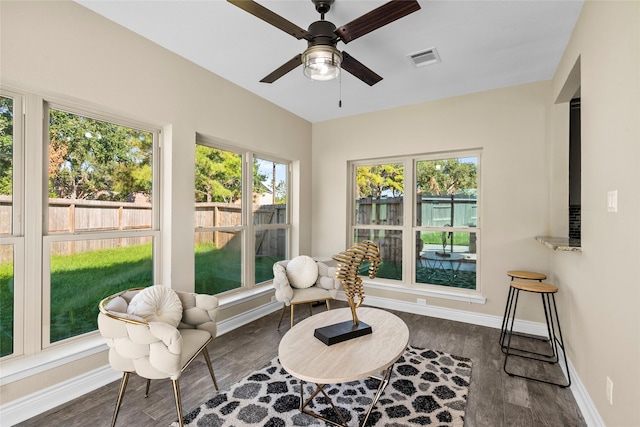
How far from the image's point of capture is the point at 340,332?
1.96m

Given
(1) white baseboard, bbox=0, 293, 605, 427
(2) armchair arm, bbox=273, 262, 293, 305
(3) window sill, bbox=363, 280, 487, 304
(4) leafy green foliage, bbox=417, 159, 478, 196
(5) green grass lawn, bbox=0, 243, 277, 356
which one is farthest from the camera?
(4) leafy green foliage, bbox=417, 159, 478, 196

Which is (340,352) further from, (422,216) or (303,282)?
(422,216)

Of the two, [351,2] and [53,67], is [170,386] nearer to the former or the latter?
[53,67]

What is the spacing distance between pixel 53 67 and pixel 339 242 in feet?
11.5

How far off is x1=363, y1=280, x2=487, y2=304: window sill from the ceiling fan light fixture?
9.56 ft

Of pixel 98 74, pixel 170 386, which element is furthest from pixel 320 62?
pixel 170 386

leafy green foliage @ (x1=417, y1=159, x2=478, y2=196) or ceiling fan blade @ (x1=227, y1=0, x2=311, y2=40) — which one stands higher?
ceiling fan blade @ (x1=227, y1=0, x2=311, y2=40)

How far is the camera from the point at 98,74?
7.18 feet

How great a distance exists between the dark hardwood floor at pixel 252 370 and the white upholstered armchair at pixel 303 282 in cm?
46

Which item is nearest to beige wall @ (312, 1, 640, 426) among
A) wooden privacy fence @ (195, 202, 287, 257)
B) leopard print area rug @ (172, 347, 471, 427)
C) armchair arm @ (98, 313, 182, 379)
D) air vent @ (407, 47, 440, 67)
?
wooden privacy fence @ (195, 202, 287, 257)

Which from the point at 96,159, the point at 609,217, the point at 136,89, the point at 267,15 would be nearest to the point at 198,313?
the point at 96,159

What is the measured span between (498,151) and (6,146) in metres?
4.32

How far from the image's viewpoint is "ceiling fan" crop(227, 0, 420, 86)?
62.8 inches

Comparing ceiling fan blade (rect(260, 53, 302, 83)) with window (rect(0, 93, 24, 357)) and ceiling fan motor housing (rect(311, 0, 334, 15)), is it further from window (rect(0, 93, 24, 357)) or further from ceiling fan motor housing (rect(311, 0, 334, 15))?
window (rect(0, 93, 24, 357))
